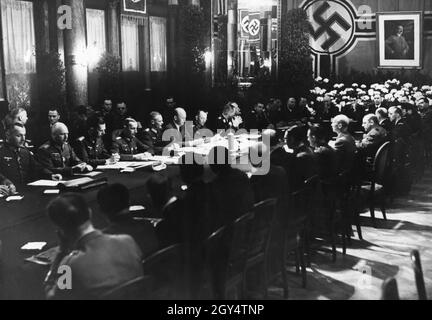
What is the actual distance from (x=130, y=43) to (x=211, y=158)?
315 inches

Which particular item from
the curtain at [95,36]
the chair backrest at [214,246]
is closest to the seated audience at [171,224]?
the chair backrest at [214,246]

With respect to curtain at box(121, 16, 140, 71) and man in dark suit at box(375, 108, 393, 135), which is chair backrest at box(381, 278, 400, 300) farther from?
curtain at box(121, 16, 140, 71)

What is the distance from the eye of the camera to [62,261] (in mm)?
2807

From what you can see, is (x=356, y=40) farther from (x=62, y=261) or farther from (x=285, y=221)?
(x=62, y=261)

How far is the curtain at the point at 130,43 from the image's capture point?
11.7 metres

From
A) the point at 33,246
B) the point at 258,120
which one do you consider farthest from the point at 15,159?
the point at 258,120

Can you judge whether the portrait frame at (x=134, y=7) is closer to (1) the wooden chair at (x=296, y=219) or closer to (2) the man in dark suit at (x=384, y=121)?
(2) the man in dark suit at (x=384, y=121)

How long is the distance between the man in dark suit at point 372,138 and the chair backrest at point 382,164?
24.7 inches

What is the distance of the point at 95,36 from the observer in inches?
425

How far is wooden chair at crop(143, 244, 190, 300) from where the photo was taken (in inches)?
110

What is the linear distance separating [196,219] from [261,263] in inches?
26.4

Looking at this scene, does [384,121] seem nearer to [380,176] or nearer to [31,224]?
[380,176]

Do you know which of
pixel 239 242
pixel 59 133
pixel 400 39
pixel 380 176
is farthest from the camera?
pixel 400 39
